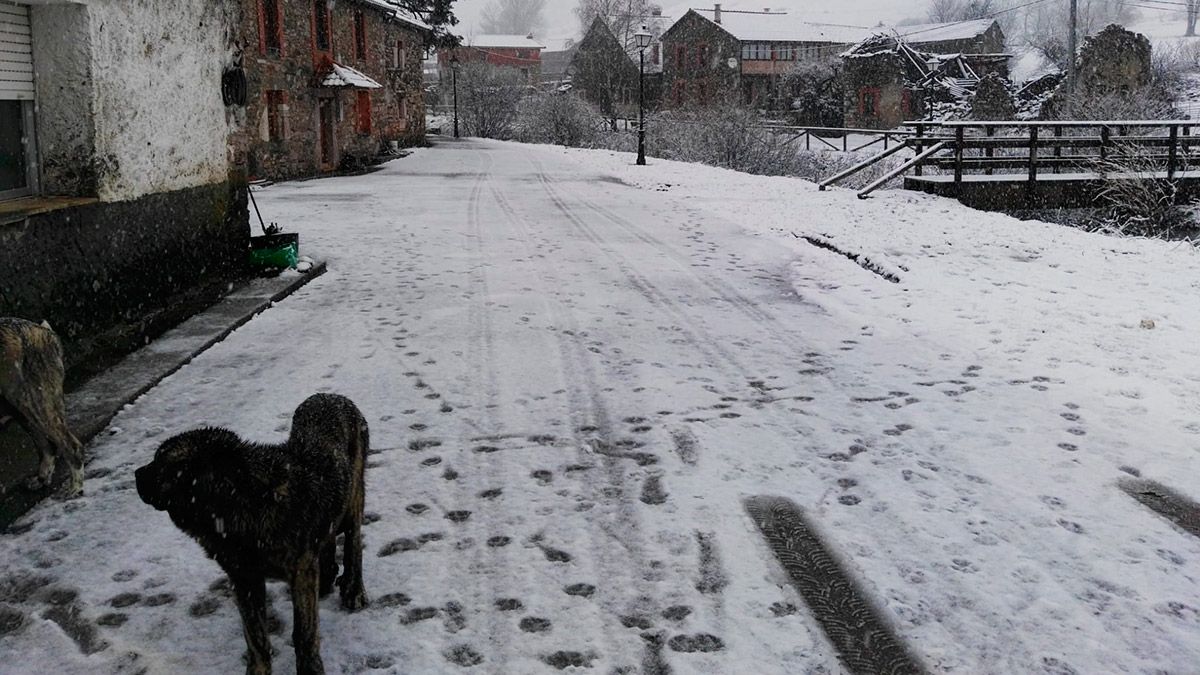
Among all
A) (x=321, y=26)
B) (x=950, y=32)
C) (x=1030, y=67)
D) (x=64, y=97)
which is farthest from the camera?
(x=950, y=32)

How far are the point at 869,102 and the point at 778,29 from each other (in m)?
13.9

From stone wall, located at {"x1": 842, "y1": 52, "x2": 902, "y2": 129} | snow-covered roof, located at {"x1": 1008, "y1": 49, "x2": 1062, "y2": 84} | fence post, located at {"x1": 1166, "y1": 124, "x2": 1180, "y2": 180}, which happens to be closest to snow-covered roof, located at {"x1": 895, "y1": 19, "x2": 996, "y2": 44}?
snow-covered roof, located at {"x1": 1008, "y1": 49, "x2": 1062, "y2": 84}

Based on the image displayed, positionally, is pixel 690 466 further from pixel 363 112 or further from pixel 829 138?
pixel 829 138

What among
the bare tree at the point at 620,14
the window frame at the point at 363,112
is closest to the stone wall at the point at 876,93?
the bare tree at the point at 620,14

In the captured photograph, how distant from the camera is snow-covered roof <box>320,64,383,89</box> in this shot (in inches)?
998

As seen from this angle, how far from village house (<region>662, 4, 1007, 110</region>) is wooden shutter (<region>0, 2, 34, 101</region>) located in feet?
176

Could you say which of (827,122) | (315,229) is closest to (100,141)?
(315,229)

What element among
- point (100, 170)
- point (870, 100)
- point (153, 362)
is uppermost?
point (870, 100)

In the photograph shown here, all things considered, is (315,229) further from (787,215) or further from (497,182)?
(497,182)

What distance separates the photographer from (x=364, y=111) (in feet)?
99.5

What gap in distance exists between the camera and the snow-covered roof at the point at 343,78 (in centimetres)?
2536

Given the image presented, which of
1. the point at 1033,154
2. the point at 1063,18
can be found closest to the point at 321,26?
the point at 1033,154

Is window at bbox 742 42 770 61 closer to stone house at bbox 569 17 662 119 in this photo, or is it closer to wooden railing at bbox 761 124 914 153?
stone house at bbox 569 17 662 119

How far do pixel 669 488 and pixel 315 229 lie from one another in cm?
1018
